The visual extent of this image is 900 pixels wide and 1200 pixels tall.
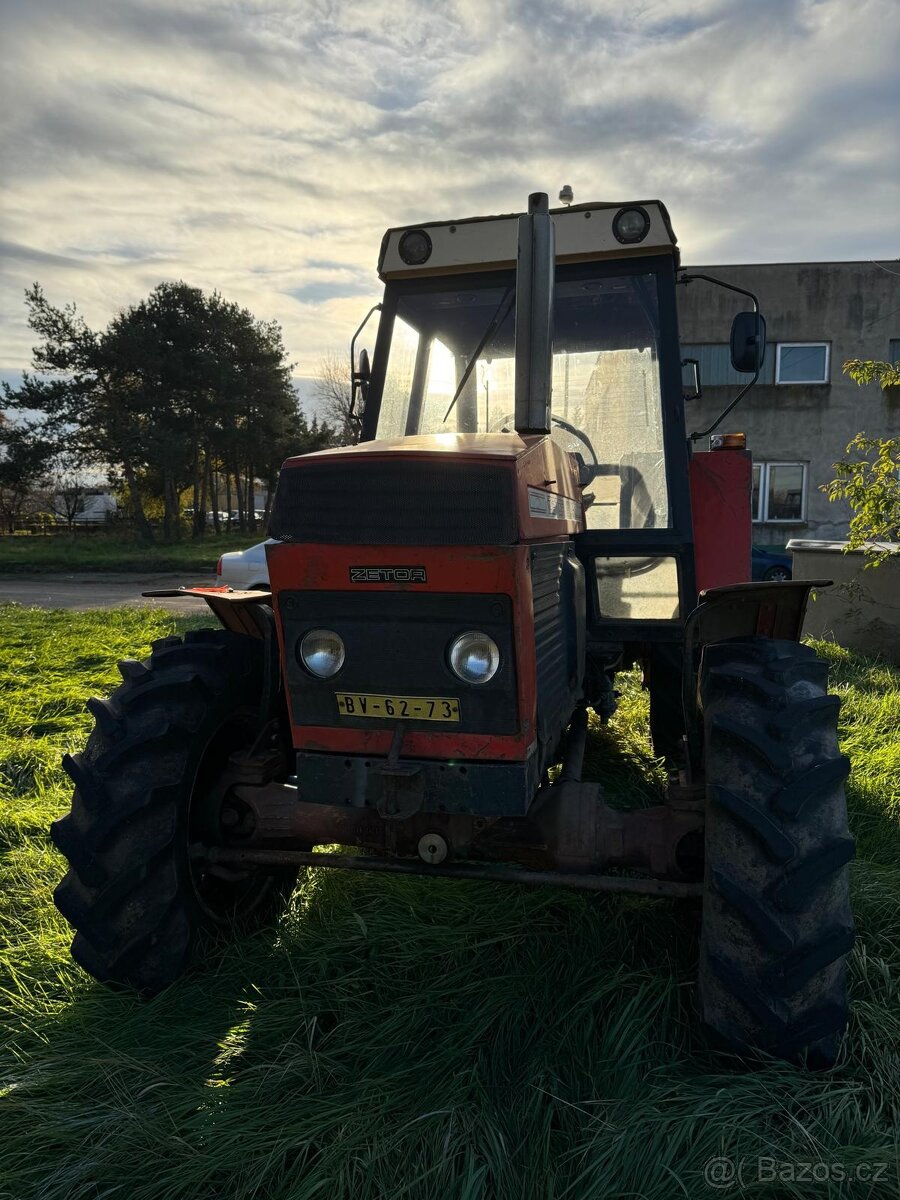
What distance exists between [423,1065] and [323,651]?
113 centimetres

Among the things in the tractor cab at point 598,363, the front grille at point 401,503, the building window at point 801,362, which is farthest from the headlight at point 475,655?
the building window at point 801,362

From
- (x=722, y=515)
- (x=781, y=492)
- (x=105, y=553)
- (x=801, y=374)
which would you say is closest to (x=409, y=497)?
(x=722, y=515)

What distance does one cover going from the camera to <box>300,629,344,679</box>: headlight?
246 centimetres

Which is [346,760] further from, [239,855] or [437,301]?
[437,301]

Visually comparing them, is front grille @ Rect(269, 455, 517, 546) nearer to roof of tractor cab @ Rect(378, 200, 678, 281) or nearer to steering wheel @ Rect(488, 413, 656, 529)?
steering wheel @ Rect(488, 413, 656, 529)

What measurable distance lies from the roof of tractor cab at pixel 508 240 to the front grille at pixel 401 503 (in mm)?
1692

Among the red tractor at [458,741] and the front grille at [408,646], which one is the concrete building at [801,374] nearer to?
the red tractor at [458,741]

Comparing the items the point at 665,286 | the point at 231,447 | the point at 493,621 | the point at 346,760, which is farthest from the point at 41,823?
the point at 231,447

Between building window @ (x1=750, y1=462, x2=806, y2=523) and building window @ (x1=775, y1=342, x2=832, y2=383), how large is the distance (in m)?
1.87

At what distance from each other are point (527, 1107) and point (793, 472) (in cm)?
1941

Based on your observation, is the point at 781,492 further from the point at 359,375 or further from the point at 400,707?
the point at 400,707

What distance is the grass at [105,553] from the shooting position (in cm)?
2231

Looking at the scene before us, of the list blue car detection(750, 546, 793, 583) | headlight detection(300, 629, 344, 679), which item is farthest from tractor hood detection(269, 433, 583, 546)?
blue car detection(750, 546, 793, 583)

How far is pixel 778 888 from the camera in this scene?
7.23 feet
